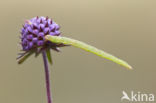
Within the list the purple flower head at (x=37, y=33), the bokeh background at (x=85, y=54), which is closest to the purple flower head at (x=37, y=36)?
the purple flower head at (x=37, y=33)

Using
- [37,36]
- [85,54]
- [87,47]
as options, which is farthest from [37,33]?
[85,54]

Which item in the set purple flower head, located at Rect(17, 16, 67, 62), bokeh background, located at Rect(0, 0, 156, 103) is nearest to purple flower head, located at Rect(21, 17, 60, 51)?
purple flower head, located at Rect(17, 16, 67, 62)

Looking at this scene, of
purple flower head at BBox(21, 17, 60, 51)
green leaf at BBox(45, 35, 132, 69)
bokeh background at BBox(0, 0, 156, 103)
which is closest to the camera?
green leaf at BBox(45, 35, 132, 69)

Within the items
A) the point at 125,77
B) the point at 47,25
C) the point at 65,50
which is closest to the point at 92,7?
the point at 65,50

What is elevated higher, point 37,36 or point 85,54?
point 85,54

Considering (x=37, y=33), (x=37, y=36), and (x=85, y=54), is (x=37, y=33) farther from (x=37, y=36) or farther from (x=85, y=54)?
(x=85, y=54)

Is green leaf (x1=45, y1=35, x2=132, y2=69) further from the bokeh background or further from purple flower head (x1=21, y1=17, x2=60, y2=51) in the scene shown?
the bokeh background

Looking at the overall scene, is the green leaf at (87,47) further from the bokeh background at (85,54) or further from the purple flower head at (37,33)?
the bokeh background at (85,54)
